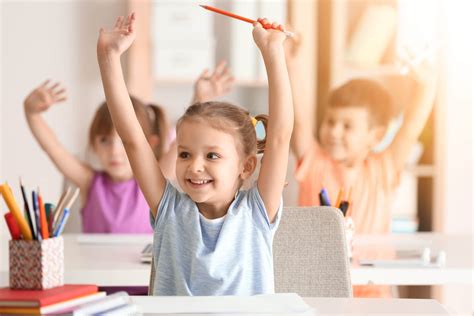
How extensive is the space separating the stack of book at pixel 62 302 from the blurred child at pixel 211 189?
0.99 feet

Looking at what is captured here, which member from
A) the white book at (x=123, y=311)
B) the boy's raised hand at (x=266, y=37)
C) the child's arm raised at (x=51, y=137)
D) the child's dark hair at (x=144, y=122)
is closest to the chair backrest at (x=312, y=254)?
the boy's raised hand at (x=266, y=37)

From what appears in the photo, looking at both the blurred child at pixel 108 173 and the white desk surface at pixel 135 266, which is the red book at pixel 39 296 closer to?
the white desk surface at pixel 135 266

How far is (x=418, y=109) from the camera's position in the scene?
285 centimetres

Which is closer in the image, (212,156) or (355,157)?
(212,156)

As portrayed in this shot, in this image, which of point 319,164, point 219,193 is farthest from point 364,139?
point 219,193

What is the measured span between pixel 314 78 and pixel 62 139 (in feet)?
3.87

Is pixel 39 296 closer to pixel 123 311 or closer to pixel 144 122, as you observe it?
pixel 123 311

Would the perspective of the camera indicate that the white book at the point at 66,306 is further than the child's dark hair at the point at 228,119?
No

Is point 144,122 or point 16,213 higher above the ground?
point 144,122

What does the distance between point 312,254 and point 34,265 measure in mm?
711

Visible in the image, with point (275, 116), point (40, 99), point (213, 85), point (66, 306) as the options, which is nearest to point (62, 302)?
point (66, 306)

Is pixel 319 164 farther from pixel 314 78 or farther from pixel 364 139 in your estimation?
pixel 314 78

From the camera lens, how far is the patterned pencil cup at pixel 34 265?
1115mm

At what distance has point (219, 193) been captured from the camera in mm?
1459
